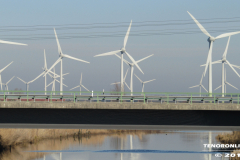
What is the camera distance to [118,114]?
33.3m

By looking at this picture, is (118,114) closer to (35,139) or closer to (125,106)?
(125,106)

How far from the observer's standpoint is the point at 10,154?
56.5 m

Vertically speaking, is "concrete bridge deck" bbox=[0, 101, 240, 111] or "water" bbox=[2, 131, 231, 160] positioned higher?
"concrete bridge deck" bbox=[0, 101, 240, 111]

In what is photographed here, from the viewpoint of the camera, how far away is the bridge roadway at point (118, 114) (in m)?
32.8

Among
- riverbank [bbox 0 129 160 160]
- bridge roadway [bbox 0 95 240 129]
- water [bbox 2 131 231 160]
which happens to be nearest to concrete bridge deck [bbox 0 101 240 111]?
bridge roadway [bbox 0 95 240 129]

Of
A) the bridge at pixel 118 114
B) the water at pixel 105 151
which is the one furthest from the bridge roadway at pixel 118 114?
the water at pixel 105 151

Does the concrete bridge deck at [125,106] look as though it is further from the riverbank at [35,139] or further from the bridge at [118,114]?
the riverbank at [35,139]

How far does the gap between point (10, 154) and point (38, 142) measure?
16.3 meters

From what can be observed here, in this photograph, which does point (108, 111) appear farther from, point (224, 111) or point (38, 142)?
point (38, 142)

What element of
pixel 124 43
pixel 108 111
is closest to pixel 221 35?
pixel 124 43

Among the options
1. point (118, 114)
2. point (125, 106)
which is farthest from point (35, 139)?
point (125, 106)

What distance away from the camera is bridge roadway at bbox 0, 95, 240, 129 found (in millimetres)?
32750

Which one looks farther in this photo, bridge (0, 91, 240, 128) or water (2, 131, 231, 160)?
water (2, 131, 231, 160)

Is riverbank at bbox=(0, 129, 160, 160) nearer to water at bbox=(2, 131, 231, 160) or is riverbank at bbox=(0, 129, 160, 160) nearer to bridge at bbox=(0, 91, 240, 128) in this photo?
water at bbox=(2, 131, 231, 160)
